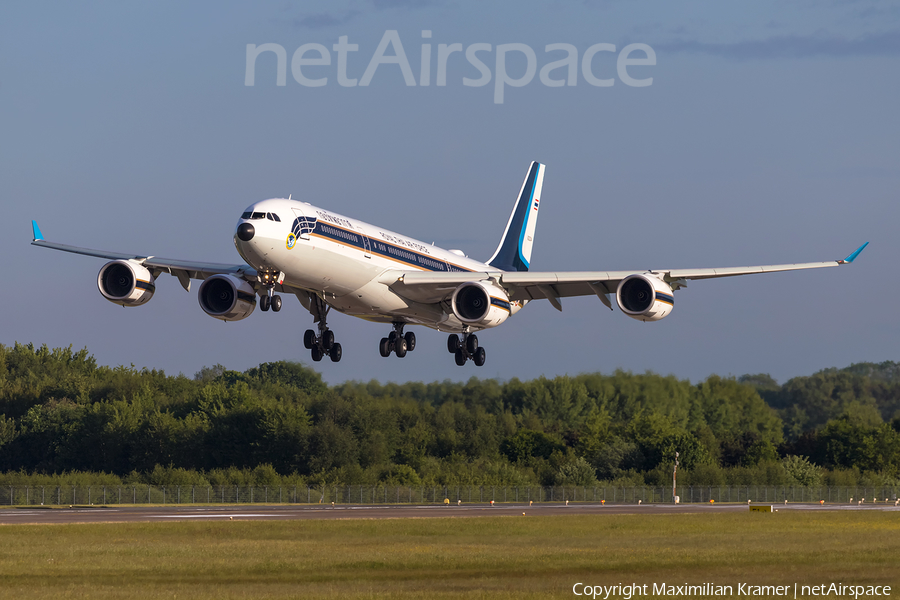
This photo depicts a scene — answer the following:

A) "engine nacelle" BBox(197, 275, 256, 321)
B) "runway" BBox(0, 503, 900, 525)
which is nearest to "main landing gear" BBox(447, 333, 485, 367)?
"engine nacelle" BBox(197, 275, 256, 321)

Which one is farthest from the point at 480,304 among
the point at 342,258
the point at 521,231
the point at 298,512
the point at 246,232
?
the point at 298,512

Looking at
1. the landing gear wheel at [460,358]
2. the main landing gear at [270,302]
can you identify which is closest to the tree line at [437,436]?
the landing gear wheel at [460,358]

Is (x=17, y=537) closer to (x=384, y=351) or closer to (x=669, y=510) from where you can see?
(x=384, y=351)

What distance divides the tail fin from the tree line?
46.9 m

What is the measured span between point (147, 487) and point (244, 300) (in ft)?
212

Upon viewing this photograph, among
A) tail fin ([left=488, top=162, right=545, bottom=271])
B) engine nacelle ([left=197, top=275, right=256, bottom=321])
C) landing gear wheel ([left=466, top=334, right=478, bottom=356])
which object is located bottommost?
landing gear wheel ([left=466, top=334, right=478, bottom=356])

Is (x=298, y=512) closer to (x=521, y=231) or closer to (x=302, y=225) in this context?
(x=521, y=231)

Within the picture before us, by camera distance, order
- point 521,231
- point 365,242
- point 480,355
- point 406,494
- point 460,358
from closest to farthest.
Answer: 1. point 365,242
2. point 480,355
3. point 460,358
4. point 521,231
5. point 406,494

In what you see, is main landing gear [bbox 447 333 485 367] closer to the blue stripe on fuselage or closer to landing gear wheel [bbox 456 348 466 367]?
landing gear wheel [bbox 456 348 466 367]

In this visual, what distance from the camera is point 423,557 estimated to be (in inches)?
2189

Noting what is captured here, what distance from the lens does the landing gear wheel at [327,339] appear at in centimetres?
5644

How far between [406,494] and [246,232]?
229 feet

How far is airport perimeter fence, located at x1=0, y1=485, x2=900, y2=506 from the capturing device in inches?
4220

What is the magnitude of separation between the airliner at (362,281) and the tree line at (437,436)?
62.2m
